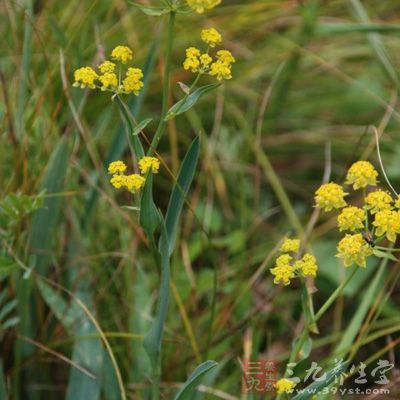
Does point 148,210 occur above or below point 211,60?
below

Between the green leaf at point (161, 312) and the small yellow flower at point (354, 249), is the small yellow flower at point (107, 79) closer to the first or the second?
the green leaf at point (161, 312)

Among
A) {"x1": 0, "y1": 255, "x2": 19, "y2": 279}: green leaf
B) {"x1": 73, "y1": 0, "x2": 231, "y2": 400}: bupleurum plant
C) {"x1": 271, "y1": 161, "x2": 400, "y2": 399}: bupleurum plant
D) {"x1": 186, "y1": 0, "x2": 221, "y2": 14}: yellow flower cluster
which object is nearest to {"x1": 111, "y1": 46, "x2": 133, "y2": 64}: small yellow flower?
{"x1": 73, "y1": 0, "x2": 231, "y2": 400}: bupleurum plant

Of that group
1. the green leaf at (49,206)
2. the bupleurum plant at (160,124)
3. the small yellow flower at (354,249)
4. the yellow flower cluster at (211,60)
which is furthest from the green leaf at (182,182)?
→ the green leaf at (49,206)

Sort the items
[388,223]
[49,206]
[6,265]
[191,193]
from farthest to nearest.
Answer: [191,193] < [49,206] < [6,265] < [388,223]

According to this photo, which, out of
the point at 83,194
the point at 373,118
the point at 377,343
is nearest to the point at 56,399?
the point at 83,194

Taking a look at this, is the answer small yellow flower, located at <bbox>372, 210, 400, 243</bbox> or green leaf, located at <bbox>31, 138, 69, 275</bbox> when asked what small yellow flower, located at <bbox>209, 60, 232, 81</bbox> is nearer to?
small yellow flower, located at <bbox>372, 210, 400, 243</bbox>

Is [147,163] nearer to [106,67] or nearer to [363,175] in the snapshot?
[106,67]

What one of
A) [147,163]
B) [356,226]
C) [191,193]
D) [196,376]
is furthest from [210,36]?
[191,193]

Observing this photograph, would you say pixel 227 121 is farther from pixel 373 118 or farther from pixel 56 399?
pixel 56 399
